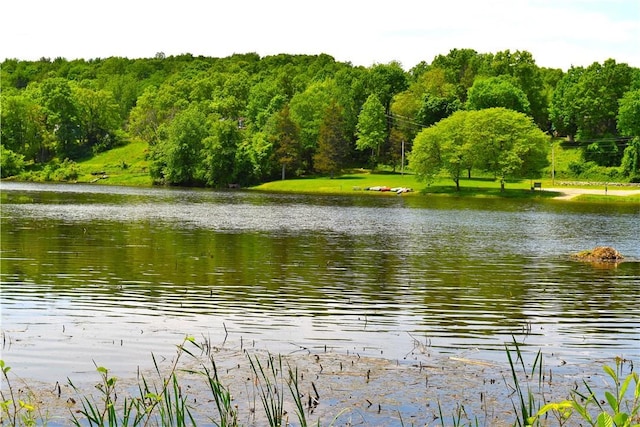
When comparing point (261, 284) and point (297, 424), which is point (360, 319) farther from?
point (297, 424)

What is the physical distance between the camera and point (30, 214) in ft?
187

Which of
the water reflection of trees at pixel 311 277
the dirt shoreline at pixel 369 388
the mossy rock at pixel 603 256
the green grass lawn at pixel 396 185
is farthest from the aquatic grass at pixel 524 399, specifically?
the green grass lawn at pixel 396 185

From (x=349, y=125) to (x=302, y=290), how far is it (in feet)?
403

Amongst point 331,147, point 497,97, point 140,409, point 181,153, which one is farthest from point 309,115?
point 140,409

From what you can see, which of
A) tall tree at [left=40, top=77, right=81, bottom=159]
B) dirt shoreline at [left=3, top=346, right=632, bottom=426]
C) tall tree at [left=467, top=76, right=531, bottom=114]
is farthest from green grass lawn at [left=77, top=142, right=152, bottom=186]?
dirt shoreline at [left=3, top=346, right=632, bottom=426]

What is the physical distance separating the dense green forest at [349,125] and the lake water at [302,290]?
5950cm

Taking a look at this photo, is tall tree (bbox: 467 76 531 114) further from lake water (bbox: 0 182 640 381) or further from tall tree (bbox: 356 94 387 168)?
lake water (bbox: 0 182 640 381)

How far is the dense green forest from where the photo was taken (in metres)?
114

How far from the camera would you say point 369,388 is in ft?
45.0

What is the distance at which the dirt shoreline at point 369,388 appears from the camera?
12.1m

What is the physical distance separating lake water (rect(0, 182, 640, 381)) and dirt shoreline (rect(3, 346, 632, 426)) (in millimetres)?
885

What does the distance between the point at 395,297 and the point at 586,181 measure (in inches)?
3896

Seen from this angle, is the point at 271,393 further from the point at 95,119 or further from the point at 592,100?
the point at 95,119

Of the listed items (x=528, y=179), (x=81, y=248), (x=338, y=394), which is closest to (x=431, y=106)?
(x=528, y=179)
